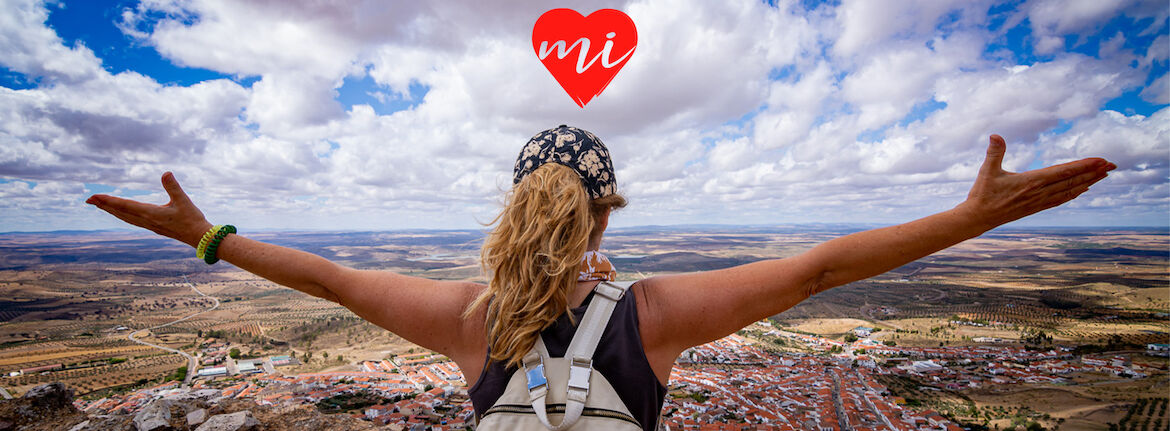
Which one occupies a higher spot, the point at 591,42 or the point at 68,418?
the point at 591,42

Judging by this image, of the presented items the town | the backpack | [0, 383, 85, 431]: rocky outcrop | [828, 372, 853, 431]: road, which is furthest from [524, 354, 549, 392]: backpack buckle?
[828, 372, 853, 431]: road

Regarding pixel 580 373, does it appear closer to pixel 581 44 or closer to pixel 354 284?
pixel 354 284

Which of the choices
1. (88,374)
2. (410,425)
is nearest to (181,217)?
(410,425)

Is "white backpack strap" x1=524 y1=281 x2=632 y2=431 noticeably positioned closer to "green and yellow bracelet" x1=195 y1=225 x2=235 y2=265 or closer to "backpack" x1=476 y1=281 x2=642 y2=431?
"backpack" x1=476 y1=281 x2=642 y2=431

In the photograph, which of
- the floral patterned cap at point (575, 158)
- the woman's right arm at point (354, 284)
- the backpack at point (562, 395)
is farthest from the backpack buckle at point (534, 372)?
the floral patterned cap at point (575, 158)

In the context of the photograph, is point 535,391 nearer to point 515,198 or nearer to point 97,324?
point 515,198

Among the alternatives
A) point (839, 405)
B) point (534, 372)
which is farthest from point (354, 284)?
point (839, 405)
